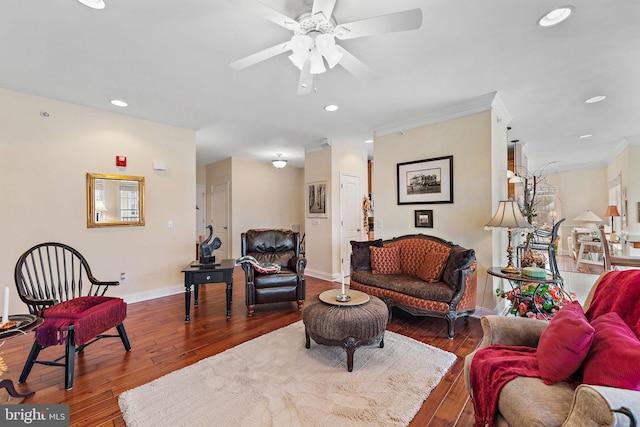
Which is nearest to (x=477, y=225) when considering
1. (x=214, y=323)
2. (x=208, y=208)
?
(x=214, y=323)

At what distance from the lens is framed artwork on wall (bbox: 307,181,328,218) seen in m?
5.33

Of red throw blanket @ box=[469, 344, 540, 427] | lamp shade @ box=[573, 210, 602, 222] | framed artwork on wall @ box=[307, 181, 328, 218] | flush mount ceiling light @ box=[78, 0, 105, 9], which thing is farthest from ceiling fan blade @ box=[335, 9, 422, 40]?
lamp shade @ box=[573, 210, 602, 222]

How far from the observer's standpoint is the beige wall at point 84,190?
311 centimetres

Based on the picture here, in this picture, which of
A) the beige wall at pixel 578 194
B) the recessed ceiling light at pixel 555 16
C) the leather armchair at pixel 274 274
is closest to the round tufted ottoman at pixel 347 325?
the leather armchair at pixel 274 274

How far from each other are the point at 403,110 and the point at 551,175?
25.4 ft

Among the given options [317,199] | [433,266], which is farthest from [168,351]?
[317,199]

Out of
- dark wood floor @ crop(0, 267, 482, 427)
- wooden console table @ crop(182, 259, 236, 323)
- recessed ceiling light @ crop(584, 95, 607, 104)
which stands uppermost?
recessed ceiling light @ crop(584, 95, 607, 104)

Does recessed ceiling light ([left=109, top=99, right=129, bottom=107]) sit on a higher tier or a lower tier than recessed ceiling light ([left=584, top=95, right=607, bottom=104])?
higher

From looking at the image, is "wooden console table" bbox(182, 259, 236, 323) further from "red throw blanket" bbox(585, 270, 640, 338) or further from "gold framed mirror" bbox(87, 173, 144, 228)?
"red throw blanket" bbox(585, 270, 640, 338)

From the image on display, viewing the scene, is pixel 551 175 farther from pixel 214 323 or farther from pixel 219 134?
pixel 214 323

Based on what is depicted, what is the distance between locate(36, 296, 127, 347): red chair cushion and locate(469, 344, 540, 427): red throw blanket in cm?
260

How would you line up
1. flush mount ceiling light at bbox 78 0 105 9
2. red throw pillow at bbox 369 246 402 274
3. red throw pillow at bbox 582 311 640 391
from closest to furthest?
red throw pillow at bbox 582 311 640 391 < flush mount ceiling light at bbox 78 0 105 9 < red throw pillow at bbox 369 246 402 274

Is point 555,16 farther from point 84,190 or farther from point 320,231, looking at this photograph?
point 84,190

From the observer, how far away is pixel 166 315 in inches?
134
